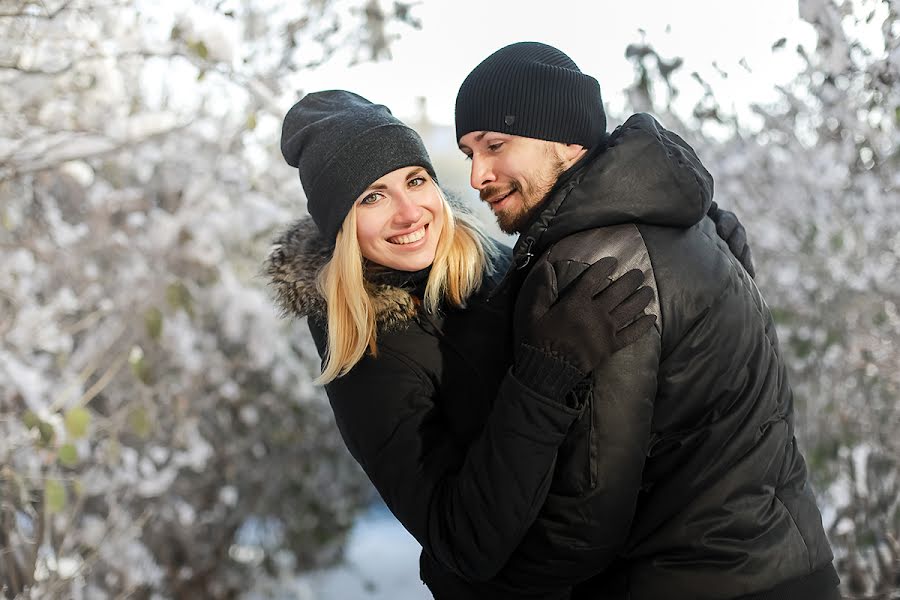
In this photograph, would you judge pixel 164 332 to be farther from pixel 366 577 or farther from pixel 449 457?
pixel 449 457

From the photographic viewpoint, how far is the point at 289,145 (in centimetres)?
207

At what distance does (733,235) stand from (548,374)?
74 cm

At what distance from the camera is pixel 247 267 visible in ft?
17.2

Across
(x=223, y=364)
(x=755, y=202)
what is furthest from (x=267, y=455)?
(x=755, y=202)

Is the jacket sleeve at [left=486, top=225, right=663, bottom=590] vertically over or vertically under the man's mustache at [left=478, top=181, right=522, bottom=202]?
under

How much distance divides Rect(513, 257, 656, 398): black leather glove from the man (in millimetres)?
19

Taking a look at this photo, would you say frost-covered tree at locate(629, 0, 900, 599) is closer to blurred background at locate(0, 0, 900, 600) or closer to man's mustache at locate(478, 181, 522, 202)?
blurred background at locate(0, 0, 900, 600)

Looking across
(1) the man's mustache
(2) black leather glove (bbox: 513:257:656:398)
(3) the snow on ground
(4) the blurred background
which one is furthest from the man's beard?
(3) the snow on ground

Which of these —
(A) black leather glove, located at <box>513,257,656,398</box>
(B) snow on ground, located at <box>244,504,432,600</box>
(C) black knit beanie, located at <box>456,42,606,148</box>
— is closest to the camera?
(A) black leather glove, located at <box>513,257,656,398</box>

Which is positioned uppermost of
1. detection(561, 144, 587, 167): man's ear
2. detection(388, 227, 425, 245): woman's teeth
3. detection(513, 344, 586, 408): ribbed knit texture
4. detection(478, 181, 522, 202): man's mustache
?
detection(561, 144, 587, 167): man's ear

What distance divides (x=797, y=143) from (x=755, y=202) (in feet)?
1.34

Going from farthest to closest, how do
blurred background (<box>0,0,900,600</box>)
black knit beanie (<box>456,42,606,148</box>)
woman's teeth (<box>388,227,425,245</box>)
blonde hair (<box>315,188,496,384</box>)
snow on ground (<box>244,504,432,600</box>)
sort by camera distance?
snow on ground (<box>244,504,432,600</box>) → blurred background (<box>0,0,900,600</box>) → woman's teeth (<box>388,227,425,245</box>) → blonde hair (<box>315,188,496,384</box>) → black knit beanie (<box>456,42,606,148</box>)

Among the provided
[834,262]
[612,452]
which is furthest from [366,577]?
[612,452]

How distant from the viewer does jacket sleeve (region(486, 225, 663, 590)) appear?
146 centimetres
